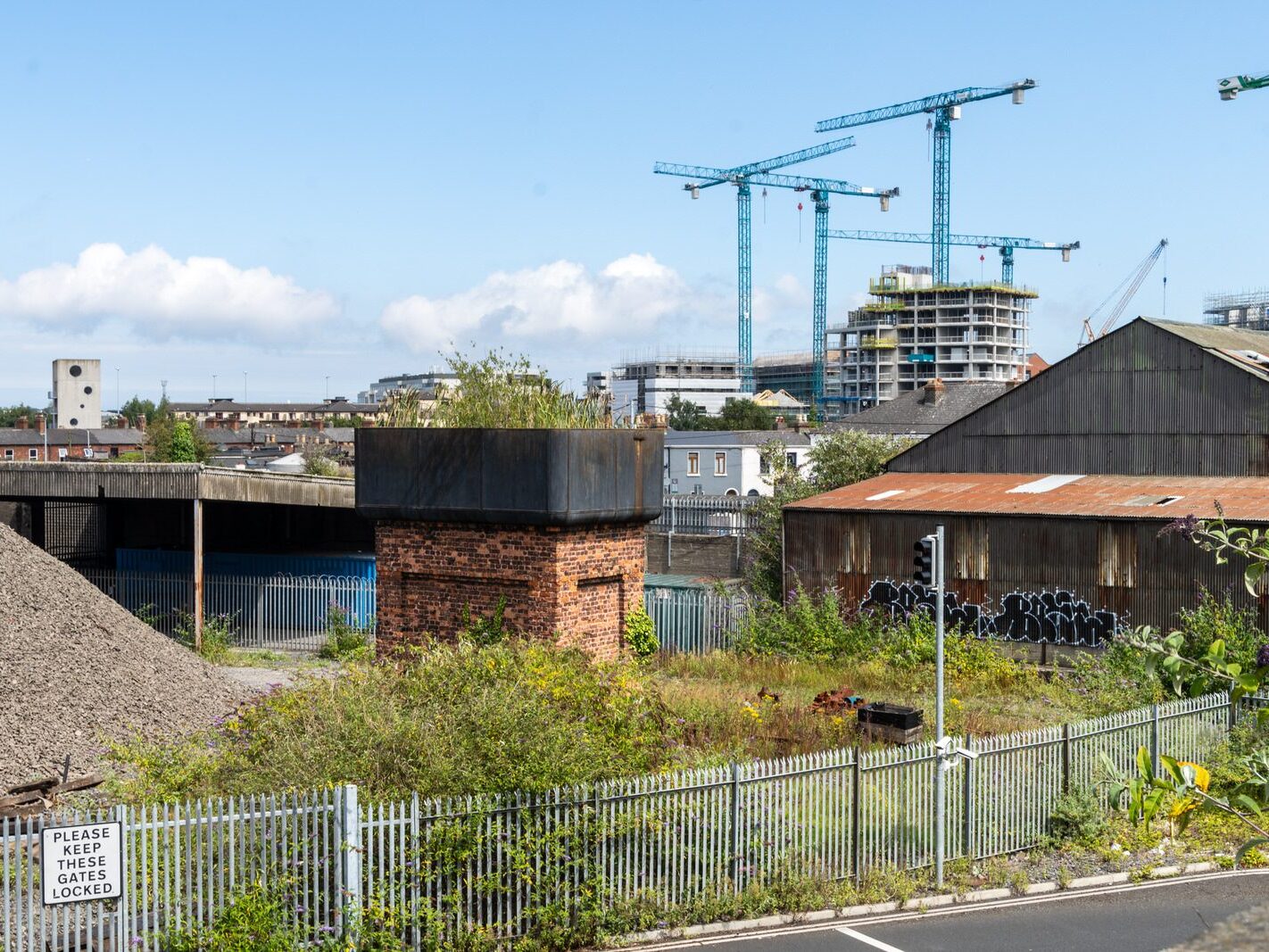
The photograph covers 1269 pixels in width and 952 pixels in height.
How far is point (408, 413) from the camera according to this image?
20.9 m

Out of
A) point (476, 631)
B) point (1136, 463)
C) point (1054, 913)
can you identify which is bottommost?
point (1054, 913)

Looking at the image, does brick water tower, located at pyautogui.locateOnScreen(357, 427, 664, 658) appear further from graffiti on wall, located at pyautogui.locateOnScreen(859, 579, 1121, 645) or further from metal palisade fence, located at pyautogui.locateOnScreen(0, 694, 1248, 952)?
graffiti on wall, located at pyautogui.locateOnScreen(859, 579, 1121, 645)

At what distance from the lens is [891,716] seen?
2005 centimetres

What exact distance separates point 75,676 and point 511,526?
7.59 m

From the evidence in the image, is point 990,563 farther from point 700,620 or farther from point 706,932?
point 706,932

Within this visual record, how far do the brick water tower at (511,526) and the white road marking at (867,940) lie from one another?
278 inches

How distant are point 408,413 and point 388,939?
32.8 ft

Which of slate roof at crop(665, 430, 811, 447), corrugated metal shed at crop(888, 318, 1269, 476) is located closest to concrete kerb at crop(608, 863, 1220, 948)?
corrugated metal shed at crop(888, 318, 1269, 476)

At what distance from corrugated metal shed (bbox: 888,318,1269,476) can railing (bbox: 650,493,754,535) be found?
8296 mm

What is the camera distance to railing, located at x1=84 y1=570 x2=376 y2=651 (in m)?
34.1

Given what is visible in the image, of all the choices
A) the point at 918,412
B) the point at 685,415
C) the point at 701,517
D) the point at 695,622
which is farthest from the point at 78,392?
the point at 695,622

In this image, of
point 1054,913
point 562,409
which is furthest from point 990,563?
point 1054,913

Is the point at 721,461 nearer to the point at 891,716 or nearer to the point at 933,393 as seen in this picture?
the point at 933,393

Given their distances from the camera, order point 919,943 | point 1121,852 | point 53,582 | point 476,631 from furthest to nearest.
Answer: point 53,582
point 476,631
point 1121,852
point 919,943
